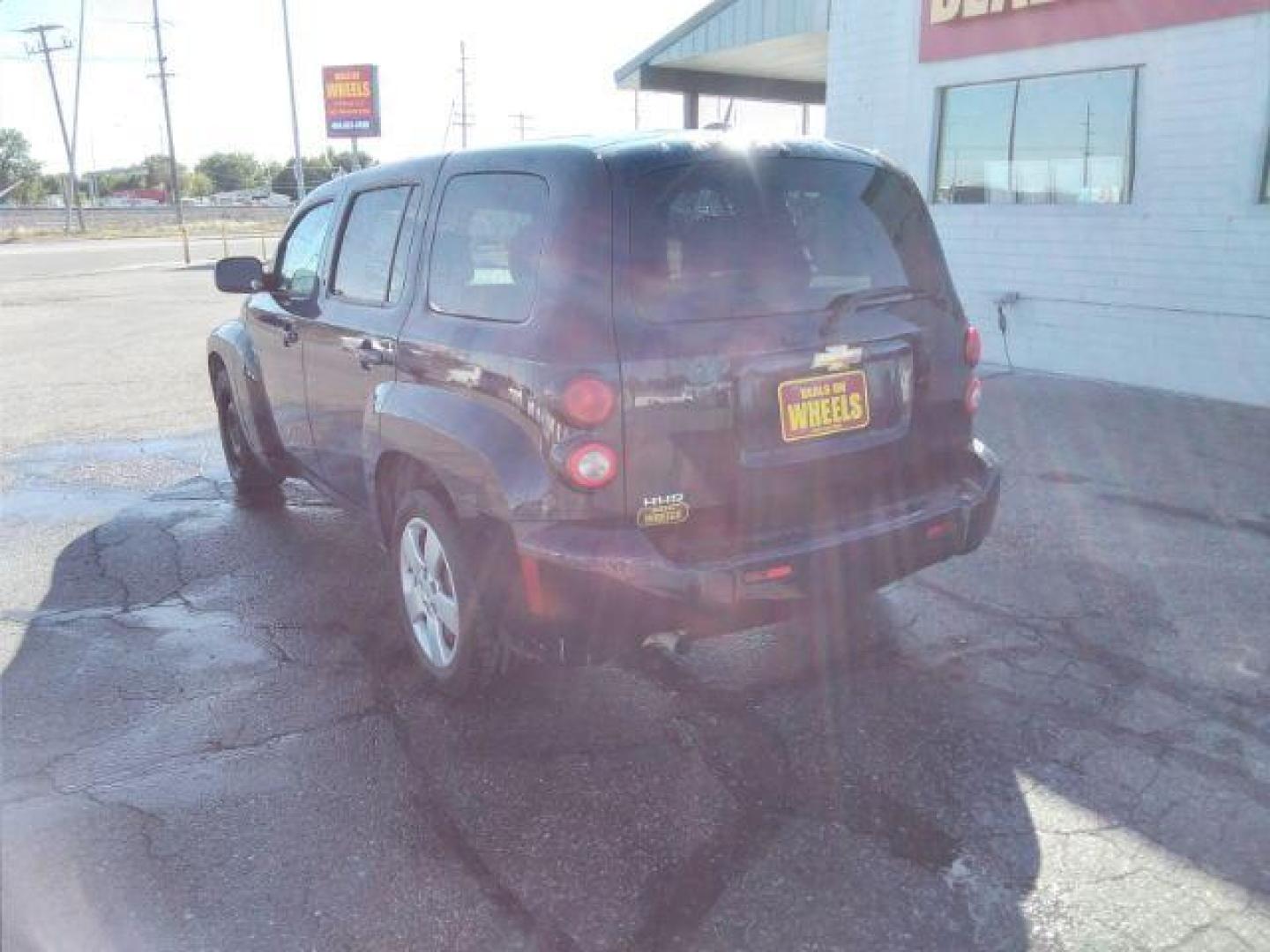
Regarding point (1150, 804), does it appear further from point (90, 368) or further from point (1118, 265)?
point (90, 368)

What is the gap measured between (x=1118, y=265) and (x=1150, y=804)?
299 inches

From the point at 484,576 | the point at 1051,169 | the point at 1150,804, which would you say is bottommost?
the point at 1150,804

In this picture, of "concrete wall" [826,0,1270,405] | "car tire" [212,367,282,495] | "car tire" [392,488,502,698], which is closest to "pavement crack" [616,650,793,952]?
"car tire" [392,488,502,698]

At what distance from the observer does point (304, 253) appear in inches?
199

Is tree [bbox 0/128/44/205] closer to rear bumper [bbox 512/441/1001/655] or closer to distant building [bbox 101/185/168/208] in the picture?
distant building [bbox 101/185/168/208]

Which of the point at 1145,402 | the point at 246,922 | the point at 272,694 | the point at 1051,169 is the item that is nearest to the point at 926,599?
the point at 272,694

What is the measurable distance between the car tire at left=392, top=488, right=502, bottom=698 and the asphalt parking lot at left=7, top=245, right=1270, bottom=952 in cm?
16

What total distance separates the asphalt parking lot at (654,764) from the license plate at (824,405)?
3.26 feet

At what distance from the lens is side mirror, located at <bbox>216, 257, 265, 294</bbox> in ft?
16.8

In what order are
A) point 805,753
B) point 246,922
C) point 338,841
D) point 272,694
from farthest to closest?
1. point 272,694
2. point 805,753
3. point 338,841
4. point 246,922

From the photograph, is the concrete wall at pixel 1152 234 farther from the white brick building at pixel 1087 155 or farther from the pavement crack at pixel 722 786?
the pavement crack at pixel 722 786

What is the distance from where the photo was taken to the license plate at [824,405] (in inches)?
126

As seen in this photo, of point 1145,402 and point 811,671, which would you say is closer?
point 811,671

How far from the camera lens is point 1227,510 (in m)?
5.82
